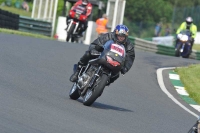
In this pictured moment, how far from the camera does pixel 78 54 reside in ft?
64.5

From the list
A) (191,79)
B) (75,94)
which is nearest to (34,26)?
(191,79)

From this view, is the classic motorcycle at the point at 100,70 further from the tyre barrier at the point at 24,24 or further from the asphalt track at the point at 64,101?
the tyre barrier at the point at 24,24

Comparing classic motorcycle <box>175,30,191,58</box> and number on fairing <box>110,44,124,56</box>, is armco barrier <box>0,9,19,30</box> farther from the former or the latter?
number on fairing <box>110,44,124,56</box>

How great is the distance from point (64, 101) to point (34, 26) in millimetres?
22997

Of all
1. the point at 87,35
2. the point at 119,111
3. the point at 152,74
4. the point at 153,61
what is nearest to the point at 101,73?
the point at 119,111

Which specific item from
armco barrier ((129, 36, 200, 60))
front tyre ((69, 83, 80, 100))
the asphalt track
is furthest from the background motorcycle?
front tyre ((69, 83, 80, 100))

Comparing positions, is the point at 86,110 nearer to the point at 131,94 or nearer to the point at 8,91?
the point at 8,91

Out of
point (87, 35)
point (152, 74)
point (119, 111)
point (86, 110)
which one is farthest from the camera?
point (87, 35)

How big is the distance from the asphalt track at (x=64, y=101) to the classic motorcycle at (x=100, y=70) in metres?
0.21

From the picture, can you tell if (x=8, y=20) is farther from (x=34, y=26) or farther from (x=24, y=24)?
(x=34, y=26)

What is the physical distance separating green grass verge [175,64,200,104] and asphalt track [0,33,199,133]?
0.37 meters

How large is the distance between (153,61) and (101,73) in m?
10.8

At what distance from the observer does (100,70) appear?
10688 millimetres

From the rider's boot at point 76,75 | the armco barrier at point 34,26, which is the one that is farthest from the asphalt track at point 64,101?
the armco barrier at point 34,26
